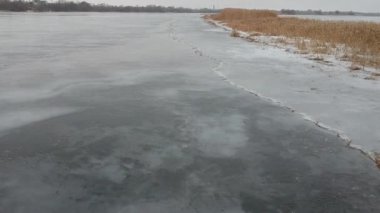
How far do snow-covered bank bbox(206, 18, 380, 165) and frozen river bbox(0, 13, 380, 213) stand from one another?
0.14 meters

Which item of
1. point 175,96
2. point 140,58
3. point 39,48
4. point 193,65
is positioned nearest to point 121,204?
Answer: point 175,96

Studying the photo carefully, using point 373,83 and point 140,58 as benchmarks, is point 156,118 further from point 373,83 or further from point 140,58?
point 140,58

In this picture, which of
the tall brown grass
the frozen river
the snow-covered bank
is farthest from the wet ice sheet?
the tall brown grass

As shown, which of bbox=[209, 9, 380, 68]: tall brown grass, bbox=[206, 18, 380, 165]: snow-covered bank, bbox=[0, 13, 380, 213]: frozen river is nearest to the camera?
bbox=[0, 13, 380, 213]: frozen river

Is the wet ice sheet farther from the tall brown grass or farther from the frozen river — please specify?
the tall brown grass

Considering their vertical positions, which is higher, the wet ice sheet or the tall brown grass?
the tall brown grass

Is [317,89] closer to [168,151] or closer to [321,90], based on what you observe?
[321,90]

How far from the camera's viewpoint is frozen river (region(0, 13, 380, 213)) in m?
4.11

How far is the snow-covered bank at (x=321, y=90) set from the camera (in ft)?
21.9

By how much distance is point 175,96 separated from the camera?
8.74 m

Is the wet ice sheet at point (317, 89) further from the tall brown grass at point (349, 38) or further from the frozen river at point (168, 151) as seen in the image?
the tall brown grass at point (349, 38)

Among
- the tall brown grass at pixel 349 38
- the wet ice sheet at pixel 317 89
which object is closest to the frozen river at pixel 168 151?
the wet ice sheet at pixel 317 89

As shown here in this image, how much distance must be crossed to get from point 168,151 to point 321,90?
18.3 feet

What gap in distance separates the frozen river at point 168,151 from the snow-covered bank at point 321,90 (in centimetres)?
14
